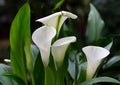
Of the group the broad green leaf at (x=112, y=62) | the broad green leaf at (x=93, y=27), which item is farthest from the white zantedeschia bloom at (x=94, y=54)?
the broad green leaf at (x=93, y=27)

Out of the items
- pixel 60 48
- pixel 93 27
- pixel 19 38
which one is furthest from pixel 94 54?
pixel 93 27

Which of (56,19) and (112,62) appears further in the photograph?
(112,62)

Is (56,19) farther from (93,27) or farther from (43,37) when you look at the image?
(93,27)

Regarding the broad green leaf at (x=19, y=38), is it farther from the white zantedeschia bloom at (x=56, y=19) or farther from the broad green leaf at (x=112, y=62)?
the broad green leaf at (x=112, y=62)

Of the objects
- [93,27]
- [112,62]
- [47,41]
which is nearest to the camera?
[47,41]

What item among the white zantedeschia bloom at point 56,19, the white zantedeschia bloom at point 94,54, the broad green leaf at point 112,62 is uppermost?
the white zantedeschia bloom at point 56,19

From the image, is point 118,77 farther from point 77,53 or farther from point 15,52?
point 15,52
